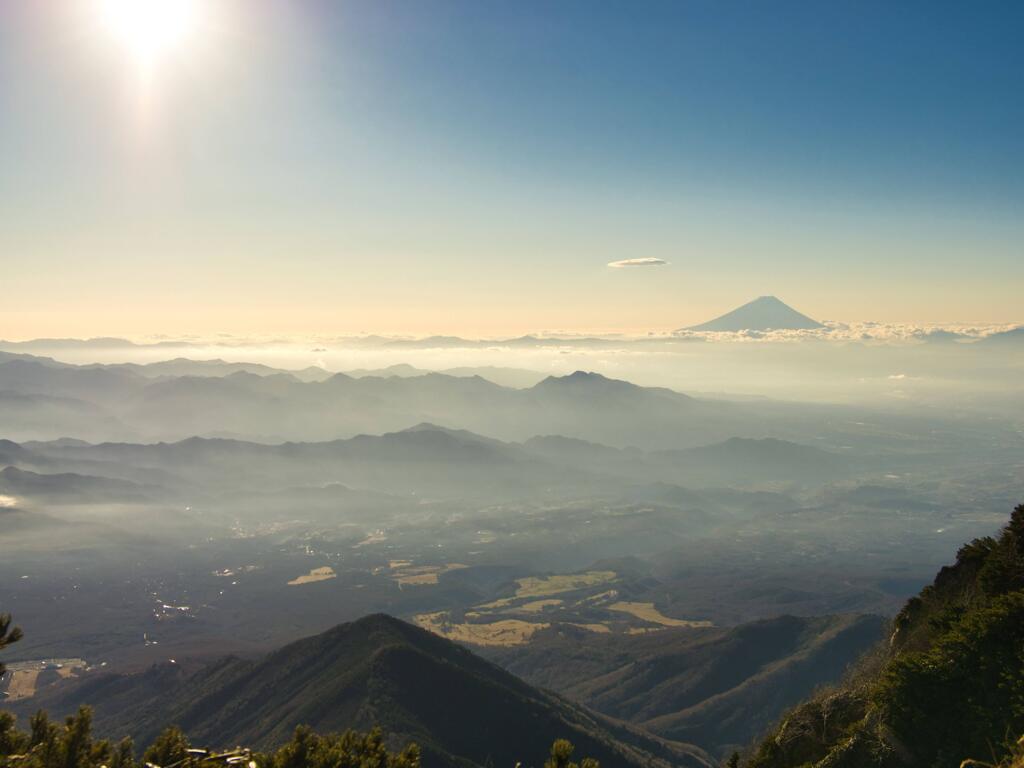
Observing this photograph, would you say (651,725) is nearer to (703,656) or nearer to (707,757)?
(707,757)

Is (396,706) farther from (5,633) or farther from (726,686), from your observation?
(5,633)

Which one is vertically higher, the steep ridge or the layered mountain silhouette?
the layered mountain silhouette

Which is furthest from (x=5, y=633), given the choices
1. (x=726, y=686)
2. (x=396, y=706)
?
(x=726, y=686)

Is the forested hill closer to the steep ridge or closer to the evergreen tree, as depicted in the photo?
the evergreen tree

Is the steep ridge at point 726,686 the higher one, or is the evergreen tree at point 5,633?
the evergreen tree at point 5,633

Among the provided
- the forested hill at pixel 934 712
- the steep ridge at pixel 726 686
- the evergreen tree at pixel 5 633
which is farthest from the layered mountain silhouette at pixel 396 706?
the evergreen tree at pixel 5 633

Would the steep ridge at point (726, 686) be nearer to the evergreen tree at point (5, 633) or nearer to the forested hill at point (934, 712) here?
the forested hill at point (934, 712)

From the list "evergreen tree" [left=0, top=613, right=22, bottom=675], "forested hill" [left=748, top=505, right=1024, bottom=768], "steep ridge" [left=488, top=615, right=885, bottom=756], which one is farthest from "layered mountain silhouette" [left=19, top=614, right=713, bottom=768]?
"evergreen tree" [left=0, top=613, right=22, bottom=675]

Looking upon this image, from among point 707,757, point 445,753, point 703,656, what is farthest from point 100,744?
point 703,656
